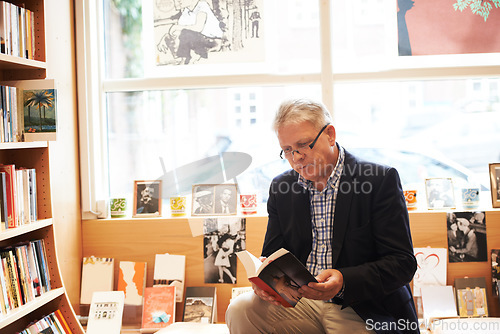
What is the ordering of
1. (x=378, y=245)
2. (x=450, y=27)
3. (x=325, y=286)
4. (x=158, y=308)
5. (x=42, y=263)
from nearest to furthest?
(x=325, y=286)
(x=378, y=245)
(x=42, y=263)
(x=158, y=308)
(x=450, y=27)

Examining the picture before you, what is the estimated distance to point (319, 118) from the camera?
76.2 inches

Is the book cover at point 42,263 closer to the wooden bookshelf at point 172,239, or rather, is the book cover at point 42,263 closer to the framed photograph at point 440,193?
the wooden bookshelf at point 172,239

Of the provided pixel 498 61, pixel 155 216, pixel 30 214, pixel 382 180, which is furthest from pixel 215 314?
pixel 498 61

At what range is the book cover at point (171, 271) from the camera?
276cm

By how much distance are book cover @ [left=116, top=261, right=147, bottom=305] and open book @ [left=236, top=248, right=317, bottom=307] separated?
1208mm

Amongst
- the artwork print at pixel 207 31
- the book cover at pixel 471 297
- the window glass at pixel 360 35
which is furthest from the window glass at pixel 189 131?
the book cover at pixel 471 297

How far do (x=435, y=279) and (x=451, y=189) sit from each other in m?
0.53

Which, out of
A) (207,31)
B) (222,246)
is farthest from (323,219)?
(207,31)

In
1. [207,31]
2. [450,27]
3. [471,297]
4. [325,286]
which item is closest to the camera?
[325,286]

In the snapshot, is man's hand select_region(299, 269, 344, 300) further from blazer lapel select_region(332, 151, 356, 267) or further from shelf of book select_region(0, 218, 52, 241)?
shelf of book select_region(0, 218, 52, 241)

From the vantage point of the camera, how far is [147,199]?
2.92 meters

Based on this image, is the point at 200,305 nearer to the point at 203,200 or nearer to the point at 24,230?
the point at 203,200

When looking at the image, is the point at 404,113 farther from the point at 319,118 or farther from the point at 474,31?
the point at 319,118

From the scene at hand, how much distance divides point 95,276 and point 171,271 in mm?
461
